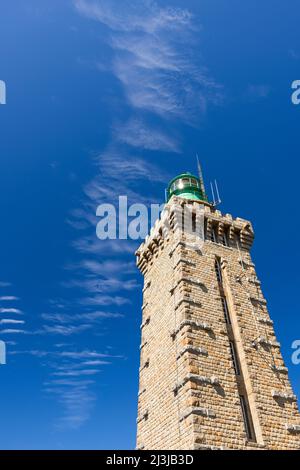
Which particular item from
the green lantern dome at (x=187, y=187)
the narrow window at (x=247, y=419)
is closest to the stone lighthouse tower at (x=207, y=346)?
the narrow window at (x=247, y=419)

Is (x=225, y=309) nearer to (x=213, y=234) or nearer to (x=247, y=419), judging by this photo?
(x=247, y=419)

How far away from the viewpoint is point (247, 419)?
15797mm

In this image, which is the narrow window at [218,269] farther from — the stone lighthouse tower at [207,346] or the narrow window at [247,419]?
the narrow window at [247,419]

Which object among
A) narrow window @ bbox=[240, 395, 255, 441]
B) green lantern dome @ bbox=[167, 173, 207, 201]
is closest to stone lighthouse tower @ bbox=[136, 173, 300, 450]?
narrow window @ bbox=[240, 395, 255, 441]

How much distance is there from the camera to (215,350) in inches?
675

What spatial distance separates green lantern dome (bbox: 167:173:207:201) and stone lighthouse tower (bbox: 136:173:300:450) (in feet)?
13.6

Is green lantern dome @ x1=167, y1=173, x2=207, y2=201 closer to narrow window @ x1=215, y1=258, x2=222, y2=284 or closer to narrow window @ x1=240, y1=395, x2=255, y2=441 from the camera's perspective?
narrow window @ x1=215, y1=258, x2=222, y2=284

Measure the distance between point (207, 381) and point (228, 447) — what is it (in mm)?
2583

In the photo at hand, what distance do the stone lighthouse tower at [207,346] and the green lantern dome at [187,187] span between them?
13.6ft

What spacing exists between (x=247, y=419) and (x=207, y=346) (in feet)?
11.5

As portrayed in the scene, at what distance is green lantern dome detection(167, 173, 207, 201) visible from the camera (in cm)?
2970
